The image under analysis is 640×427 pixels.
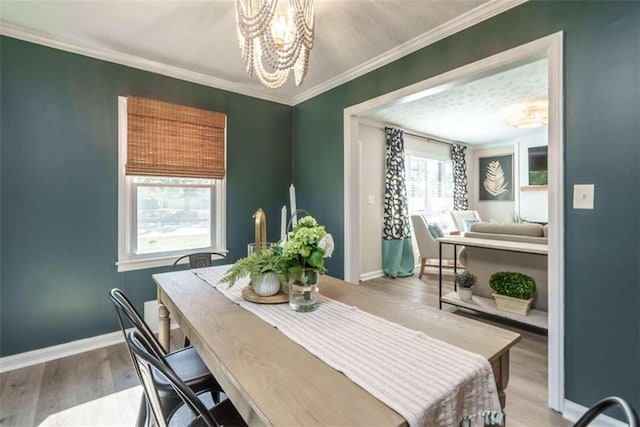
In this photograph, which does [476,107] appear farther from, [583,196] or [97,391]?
[97,391]

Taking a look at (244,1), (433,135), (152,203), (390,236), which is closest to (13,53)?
(152,203)

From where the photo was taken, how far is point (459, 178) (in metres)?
6.12

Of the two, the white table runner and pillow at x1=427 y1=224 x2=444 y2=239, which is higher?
pillow at x1=427 y1=224 x2=444 y2=239

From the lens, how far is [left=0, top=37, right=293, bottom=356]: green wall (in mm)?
2174

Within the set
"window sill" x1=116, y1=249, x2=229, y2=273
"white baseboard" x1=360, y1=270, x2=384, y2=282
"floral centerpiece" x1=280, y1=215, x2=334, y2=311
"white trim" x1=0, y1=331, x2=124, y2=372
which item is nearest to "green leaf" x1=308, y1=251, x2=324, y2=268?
"floral centerpiece" x1=280, y1=215, x2=334, y2=311

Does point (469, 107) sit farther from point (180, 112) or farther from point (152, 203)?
point (152, 203)

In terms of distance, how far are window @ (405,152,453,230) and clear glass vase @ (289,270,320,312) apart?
173 inches

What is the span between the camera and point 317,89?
3309 millimetres

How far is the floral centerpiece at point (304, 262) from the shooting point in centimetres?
115

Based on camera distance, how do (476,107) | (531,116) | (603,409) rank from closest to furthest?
1. (603,409)
2. (531,116)
3. (476,107)

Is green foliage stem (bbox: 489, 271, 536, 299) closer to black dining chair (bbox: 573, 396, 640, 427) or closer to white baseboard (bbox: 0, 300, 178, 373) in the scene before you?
black dining chair (bbox: 573, 396, 640, 427)

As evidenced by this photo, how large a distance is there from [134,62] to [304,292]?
2.67 meters

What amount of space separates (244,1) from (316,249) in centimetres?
131

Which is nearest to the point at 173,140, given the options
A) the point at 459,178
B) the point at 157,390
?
the point at 157,390
